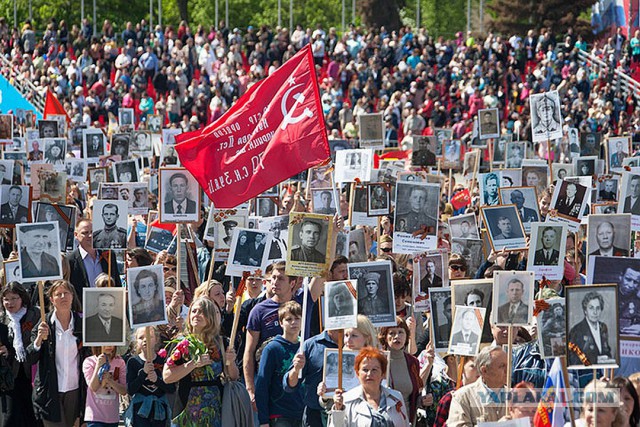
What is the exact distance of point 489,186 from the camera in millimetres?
16406

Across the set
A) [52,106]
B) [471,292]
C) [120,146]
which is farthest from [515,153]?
[471,292]

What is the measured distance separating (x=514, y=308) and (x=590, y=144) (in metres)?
14.7

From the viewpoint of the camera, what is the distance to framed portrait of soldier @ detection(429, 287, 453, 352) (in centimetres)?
942

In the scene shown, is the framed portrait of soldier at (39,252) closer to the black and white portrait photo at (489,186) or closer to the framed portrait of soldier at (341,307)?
the framed portrait of soldier at (341,307)

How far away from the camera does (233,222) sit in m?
12.7

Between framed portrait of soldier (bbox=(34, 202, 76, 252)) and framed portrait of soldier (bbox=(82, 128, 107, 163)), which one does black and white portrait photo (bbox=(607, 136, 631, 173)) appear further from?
framed portrait of soldier (bbox=(34, 202, 76, 252))

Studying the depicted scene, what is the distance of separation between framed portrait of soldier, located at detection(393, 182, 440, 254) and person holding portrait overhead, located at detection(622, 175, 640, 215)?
187cm

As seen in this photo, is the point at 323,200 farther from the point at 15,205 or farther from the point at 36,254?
the point at 36,254

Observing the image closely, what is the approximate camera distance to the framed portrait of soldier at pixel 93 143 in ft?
68.4

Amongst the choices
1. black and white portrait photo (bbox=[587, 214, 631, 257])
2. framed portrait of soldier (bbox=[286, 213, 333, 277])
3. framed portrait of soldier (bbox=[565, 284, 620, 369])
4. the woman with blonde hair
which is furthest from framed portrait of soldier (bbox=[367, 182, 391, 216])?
framed portrait of soldier (bbox=[565, 284, 620, 369])

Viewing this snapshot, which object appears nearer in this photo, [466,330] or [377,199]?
[466,330]

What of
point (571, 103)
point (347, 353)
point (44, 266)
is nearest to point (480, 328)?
point (347, 353)

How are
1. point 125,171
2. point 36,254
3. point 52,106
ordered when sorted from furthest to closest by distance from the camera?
point 52,106 < point 125,171 < point 36,254

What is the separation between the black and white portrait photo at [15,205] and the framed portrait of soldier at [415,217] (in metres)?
3.59
